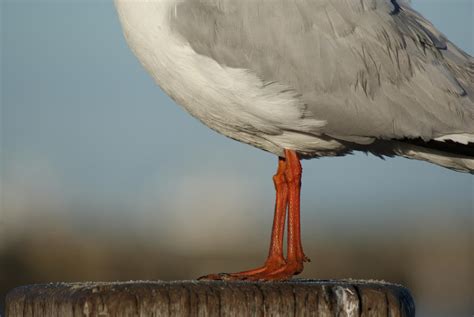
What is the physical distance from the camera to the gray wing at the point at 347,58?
6672 millimetres

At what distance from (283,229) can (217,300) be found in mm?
2190

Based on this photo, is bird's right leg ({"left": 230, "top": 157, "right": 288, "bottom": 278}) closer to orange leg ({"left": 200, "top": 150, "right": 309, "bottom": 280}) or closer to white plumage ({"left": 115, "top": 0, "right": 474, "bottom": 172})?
orange leg ({"left": 200, "top": 150, "right": 309, "bottom": 280})

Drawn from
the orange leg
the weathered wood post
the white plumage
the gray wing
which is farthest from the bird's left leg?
the weathered wood post

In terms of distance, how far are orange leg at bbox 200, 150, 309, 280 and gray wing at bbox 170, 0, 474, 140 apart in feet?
1.34

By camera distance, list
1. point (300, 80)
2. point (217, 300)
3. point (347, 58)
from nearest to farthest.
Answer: point (217, 300)
point (300, 80)
point (347, 58)

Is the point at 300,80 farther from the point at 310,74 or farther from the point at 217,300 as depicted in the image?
the point at 217,300

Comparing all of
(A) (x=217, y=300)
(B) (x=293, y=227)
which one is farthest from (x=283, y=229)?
(A) (x=217, y=300)

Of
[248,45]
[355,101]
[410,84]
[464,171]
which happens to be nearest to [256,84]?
[248,45]

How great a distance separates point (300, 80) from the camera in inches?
268

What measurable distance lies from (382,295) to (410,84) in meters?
2.50

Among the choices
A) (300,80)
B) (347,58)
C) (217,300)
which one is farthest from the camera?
(347,58)

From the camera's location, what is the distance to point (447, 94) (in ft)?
24.1

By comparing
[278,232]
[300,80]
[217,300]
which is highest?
[300,80]

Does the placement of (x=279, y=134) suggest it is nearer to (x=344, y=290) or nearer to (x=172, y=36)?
(x=172, y=36)
